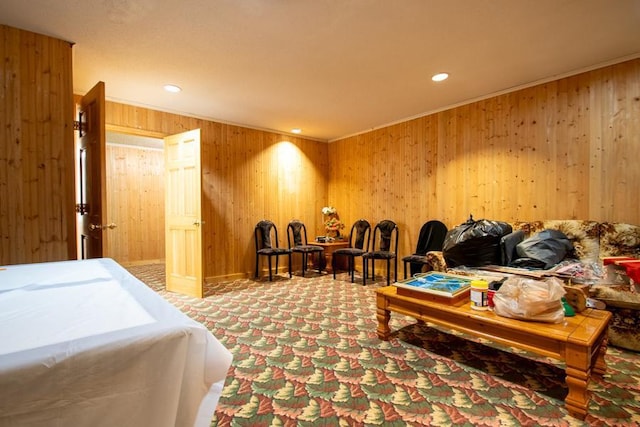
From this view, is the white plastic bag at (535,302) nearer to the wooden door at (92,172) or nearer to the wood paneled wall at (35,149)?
the wooden door at (92,172)

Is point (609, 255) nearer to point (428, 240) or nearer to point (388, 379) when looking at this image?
point (428, 240)

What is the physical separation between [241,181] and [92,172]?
2.24m

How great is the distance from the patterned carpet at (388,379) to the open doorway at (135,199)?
4.39 metres

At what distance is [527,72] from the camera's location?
3.16 m

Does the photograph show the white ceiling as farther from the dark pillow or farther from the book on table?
the book on table

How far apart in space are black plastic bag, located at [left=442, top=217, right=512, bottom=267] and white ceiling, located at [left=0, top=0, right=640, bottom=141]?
1608 millimetres

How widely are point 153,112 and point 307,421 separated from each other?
13.6ft

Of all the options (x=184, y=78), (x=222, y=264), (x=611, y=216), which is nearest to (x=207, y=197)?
(x=222, y=264)

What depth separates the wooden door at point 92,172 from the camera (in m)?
2.70

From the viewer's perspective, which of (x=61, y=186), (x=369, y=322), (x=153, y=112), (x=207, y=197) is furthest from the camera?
(x=207, y=197)

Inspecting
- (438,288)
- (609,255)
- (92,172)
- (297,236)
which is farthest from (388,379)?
(297,236)

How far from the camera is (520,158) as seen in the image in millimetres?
3557

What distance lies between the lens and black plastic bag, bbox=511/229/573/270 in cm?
282

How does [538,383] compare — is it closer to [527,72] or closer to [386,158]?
[527,72]
